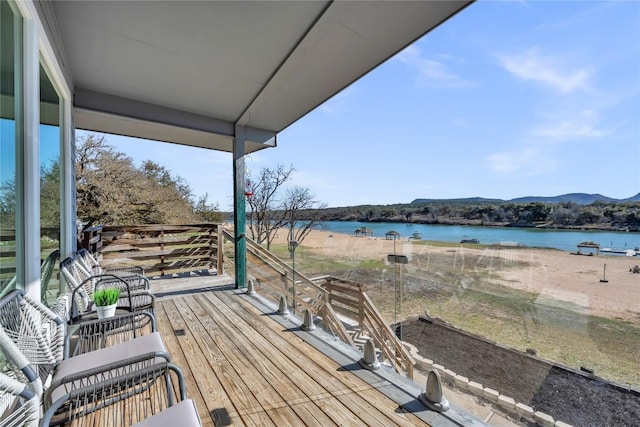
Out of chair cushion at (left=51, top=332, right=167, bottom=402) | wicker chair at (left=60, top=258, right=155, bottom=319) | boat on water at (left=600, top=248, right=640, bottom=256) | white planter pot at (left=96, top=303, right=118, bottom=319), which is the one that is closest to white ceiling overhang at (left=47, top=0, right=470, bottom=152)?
wicker chair at (left=60, top=258, right=155, bottom=319)

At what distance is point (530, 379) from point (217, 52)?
21.1 feet

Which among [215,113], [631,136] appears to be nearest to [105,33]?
[215,113]

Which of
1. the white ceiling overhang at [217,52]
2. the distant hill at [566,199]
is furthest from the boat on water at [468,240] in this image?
the white ceiling overhang at [217,52]

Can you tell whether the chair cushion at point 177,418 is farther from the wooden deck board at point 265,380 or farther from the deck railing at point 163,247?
the deck railing at point 163,247

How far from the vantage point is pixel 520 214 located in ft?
13.2

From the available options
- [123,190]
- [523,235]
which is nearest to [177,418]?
[523,235]

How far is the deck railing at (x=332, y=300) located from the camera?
164 inches

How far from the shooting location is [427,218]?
4926 millimetres

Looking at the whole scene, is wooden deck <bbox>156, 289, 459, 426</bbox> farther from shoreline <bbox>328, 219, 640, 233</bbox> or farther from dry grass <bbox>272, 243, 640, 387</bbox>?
shoreline <bbox>328, 219, 640, 233</bbox>

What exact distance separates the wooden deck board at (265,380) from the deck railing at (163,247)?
2801 millimetres

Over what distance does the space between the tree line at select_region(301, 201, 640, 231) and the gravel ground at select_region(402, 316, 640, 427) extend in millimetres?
2502

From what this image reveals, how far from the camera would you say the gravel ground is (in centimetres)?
369

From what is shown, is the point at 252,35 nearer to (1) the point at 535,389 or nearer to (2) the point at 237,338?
(2) the point at 237,338

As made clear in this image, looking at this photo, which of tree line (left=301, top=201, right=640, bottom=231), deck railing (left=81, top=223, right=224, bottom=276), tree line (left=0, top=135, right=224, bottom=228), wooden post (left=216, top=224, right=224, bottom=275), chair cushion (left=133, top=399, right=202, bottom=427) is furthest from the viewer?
tree line (left=0, top=135, right=224, bottom=228)
